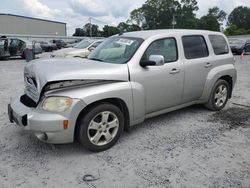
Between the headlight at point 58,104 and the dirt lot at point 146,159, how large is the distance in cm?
71

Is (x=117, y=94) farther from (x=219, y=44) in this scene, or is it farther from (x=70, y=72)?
(x=219, y=44)

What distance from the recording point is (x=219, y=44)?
16.4 ft

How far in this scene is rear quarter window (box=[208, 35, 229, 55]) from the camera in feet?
15.9

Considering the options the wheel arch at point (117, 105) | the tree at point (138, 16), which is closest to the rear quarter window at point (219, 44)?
the wheel arch at point (117, 105)

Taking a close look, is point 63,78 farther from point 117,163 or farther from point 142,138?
point 142,138

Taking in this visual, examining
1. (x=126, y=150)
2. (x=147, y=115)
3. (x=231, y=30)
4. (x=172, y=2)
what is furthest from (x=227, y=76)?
(x=172, y=2)

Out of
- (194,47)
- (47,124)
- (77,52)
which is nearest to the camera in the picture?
(47,124)

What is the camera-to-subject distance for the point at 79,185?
105 inches

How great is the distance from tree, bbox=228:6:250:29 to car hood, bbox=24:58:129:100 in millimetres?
88044

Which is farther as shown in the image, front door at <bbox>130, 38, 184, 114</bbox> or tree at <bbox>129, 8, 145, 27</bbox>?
tree at <bbox>129, 8, 145, 27</bbox>

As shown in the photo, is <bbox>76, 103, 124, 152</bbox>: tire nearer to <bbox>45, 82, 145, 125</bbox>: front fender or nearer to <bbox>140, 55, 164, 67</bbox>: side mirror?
<bbox>45, 82, 145, 125</bbox>: front fender

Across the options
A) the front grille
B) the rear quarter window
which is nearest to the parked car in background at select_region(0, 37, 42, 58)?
the front grille

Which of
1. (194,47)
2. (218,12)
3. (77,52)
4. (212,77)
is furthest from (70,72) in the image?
(218,12)

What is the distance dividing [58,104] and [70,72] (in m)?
0.44
